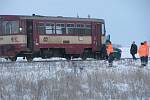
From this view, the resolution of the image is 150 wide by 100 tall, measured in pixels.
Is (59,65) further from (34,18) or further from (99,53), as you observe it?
(99,53)

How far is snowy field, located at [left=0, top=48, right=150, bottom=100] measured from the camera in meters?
17.5

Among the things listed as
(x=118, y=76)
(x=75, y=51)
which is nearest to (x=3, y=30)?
(x=75, y=51)

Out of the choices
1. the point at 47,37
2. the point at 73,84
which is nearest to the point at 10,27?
the point at 47,37

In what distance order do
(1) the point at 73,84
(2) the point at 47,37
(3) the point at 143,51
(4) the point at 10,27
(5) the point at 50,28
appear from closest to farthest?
1. (1) the point at 73,84
2. (3) the point at 143,51
3. (4) the point at 10,27
4. (2) the point at 47,37
5. (5) the point at 50,28

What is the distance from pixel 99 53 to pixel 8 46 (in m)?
7.00

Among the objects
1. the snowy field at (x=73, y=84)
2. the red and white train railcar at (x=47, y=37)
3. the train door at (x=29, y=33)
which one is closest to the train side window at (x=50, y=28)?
the red and white train railcar at (x=47, y=37)

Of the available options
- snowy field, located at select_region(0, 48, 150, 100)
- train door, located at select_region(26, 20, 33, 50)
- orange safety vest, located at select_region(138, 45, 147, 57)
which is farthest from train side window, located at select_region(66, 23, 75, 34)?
snowy field, located at select_region(0, 48, 150, 100)

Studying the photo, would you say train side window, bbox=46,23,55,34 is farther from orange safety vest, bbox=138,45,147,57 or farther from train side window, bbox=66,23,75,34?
orange safety vest, bbox=138,45,147,57

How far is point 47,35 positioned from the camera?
32312mm

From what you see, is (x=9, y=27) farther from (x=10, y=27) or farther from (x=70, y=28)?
(x=70, y=28)

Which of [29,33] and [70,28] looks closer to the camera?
[29,33]

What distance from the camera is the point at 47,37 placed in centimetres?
3231

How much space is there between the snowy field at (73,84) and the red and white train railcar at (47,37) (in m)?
9.28

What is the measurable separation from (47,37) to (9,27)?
8.47 ft
